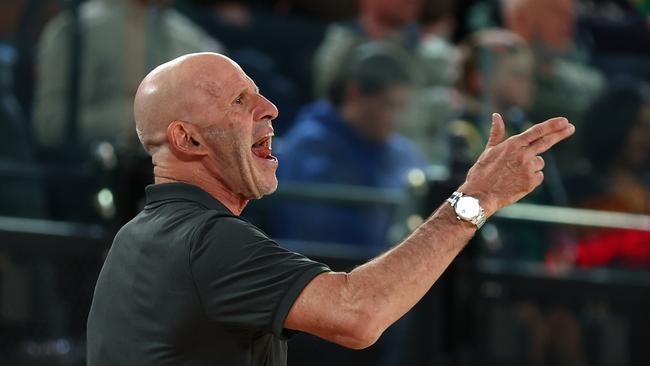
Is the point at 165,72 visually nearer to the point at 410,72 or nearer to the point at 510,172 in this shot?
the point at 510,172

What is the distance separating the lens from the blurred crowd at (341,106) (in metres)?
5.95

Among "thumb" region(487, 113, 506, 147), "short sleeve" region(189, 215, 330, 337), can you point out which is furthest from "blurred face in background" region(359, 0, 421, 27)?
"short sleeve" region(189, 215, 330, 337)

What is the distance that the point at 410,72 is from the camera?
6066 millimetres

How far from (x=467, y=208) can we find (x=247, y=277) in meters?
0.49

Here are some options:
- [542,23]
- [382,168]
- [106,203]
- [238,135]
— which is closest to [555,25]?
[542,23]

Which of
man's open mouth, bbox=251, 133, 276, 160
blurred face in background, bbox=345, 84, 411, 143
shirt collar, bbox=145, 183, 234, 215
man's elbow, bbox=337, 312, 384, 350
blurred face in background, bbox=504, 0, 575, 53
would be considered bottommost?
man's elbow, bbox=337, 312, 384, 350

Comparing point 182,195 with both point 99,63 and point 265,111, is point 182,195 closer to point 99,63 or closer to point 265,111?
point 265,111

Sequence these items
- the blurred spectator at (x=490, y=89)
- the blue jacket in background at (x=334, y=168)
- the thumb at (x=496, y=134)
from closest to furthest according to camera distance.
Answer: the thumb at (x=496, y=134), the blurred spectator at (x=490, y=89), the blue jacket in background at (x=334, y=168)

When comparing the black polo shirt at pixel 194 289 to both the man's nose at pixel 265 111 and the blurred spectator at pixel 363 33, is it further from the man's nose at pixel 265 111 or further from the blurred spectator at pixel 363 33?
the blurred spectator at pixel 363 33

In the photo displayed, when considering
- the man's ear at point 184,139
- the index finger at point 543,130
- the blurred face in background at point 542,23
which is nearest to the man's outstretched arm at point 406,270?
the index finger at point 543,130

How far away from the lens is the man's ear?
2.94 meters

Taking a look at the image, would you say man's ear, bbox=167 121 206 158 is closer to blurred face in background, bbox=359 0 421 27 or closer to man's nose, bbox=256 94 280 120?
man's nose, bbox=256 94 280 120

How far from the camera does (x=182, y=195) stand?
2.96 meters

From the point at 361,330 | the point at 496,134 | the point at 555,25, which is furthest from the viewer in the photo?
the point at 555,25
